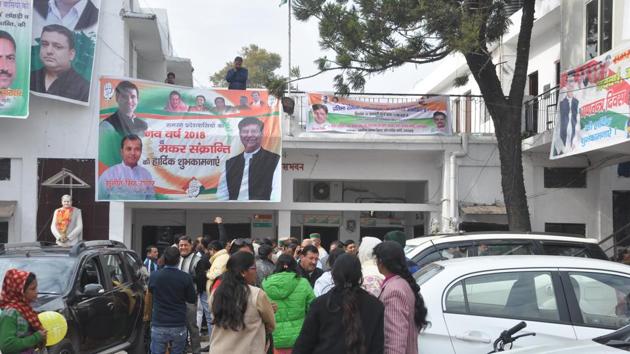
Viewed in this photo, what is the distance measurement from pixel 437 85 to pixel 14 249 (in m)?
21.4

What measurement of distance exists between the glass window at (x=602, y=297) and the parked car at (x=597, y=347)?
125 centimetres

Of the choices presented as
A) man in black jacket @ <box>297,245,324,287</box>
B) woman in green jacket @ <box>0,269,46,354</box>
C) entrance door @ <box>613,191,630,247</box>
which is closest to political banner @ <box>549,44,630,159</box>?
entrance door @ <box>613,191,630,247</box>

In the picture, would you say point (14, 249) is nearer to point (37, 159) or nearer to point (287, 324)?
point (287, 324)

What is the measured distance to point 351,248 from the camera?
38.0 feet

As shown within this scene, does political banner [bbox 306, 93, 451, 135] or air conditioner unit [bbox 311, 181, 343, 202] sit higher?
political banner [bbox 306, 93, 451, 135]

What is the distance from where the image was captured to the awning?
55.0 ft

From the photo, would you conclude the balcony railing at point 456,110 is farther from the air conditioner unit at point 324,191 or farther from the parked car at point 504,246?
the parked car at point 504,246

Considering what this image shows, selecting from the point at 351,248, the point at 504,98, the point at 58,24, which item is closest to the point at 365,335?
the point at 351,248

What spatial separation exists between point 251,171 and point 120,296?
817 cm

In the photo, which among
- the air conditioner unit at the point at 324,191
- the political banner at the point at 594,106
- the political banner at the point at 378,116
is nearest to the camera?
the political banner at the point at 594,106

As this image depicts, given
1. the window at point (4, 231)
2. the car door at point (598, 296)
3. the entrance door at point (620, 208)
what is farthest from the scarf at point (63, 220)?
the entrance door at point (620, 208)

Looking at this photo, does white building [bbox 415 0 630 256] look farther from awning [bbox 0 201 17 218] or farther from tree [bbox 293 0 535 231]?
awning [bbox 0 201 17 218]

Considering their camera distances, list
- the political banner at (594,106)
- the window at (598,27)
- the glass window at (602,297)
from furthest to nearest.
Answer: the window at (598,27), the political banner at (594,106), the glass window at (602,297)

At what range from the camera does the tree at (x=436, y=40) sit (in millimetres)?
13425
